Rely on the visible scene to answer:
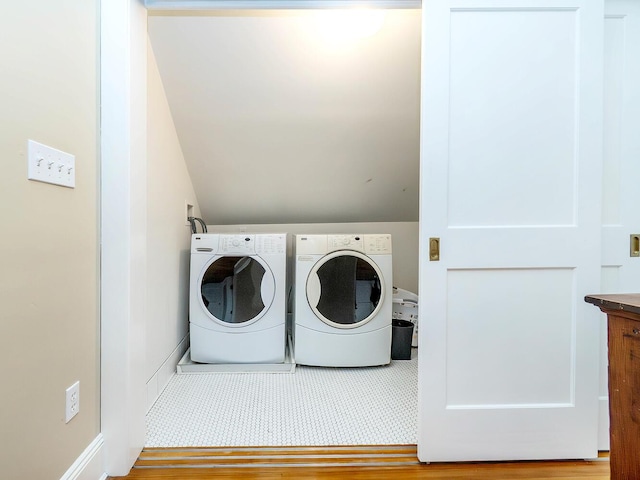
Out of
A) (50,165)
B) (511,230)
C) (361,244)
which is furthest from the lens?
(361,244)

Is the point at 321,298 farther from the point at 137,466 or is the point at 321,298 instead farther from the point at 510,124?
the point at 510,124

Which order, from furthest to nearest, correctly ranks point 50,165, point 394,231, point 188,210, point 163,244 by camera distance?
1. point 394,231
2. point 188,210
3. point 163,244
4. point 50,165

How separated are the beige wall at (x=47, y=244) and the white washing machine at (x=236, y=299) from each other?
93 cm

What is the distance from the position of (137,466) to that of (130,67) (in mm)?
1555

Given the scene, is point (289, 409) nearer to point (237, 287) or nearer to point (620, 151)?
point (237, 287)

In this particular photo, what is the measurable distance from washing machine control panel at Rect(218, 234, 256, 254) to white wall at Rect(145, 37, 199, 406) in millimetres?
303

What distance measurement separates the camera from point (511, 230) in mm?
1261

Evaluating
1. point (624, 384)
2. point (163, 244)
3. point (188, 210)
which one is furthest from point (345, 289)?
point (624, 384)

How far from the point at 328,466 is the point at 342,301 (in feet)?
3.32

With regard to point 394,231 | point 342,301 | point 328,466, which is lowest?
point 328,466

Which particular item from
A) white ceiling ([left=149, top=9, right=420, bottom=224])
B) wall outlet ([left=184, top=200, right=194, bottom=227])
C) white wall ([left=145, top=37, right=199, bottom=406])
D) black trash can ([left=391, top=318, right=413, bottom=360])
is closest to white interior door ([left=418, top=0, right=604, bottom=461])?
white ceiling ([left=149, top=9, right=420, bottom=224])

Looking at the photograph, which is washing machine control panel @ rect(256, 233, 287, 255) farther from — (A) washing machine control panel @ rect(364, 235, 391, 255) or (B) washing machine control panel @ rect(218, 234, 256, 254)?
(A) washing machine control panel @ rect(364, 235, 391, 255)

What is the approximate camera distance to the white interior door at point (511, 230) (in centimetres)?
125

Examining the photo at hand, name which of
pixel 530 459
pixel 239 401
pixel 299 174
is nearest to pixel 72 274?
pixel 239 401
